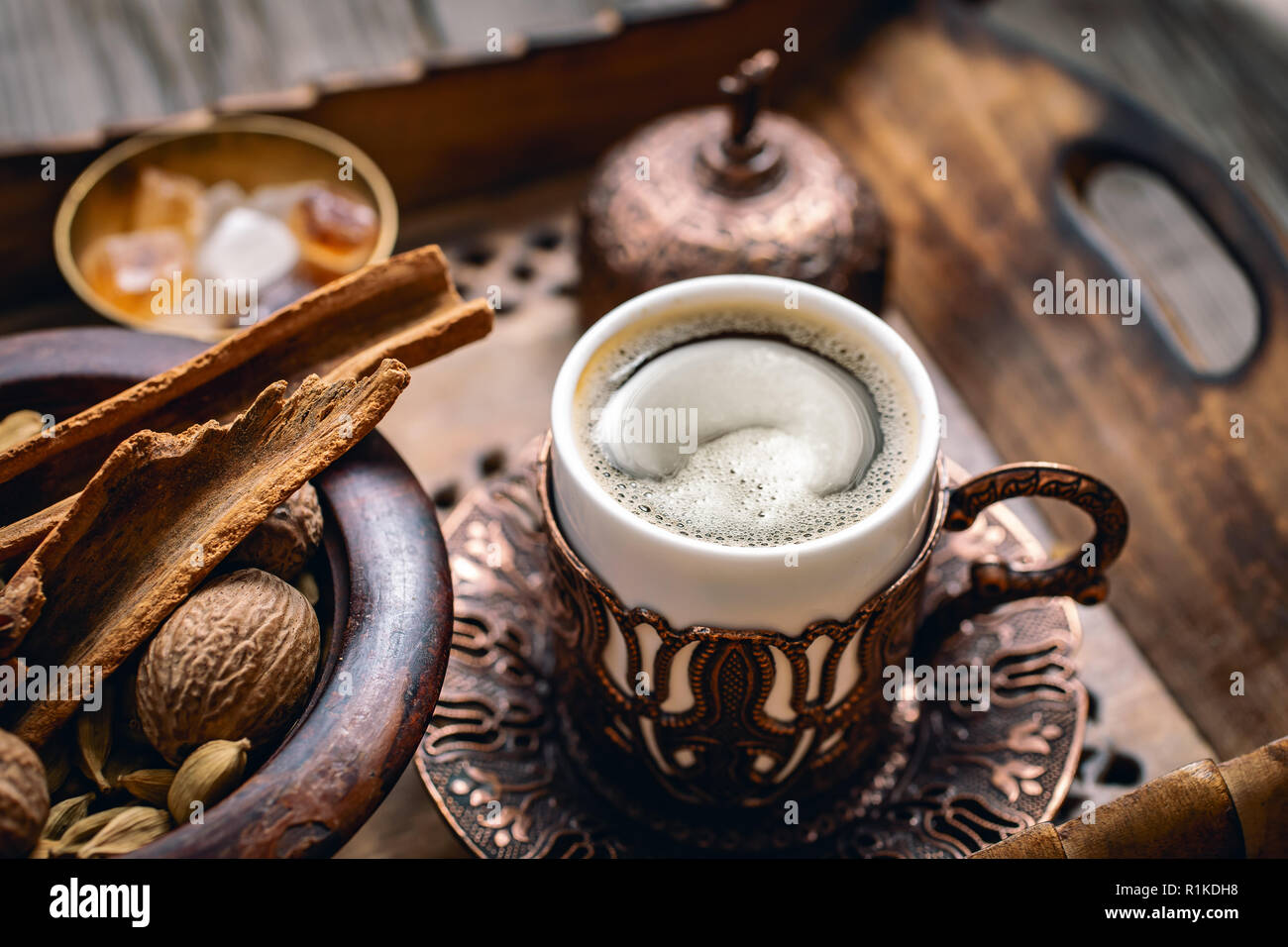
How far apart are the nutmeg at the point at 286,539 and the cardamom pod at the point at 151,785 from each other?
0.11 metres

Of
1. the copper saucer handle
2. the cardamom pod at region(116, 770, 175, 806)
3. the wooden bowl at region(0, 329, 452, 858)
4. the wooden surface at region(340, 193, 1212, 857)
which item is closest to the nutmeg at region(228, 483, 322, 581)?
the wooden bowl at region(0, 329, 452, 858)

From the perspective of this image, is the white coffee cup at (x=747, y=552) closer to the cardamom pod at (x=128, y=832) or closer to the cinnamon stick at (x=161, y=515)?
the cinnamon stick at (x=161, y=515)

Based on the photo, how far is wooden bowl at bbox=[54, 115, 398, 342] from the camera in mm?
993

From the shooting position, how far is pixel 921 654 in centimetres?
77

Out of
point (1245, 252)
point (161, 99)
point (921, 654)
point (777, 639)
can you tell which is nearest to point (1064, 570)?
point (921, 654)

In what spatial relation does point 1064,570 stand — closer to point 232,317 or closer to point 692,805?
point 692,805

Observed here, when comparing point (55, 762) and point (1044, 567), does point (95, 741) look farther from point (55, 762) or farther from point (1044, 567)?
point (1044, 567)

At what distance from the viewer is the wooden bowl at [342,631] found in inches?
20.7

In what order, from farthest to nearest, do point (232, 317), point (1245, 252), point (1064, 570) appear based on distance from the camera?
point (232, 317) → point (1245, 252) → point (1064, 570)

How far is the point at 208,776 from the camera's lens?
55cm

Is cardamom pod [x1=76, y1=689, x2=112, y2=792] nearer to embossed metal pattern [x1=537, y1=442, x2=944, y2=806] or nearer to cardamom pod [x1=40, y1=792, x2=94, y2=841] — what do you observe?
cardamom pod [x1=40, y1=792, x2=94, y2=841]

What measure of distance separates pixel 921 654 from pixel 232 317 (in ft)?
2.08

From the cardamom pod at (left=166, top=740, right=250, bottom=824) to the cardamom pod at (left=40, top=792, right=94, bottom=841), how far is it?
0.05 metres

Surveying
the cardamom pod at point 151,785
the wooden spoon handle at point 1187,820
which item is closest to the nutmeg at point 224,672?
the cardamom pod at point 151,785
